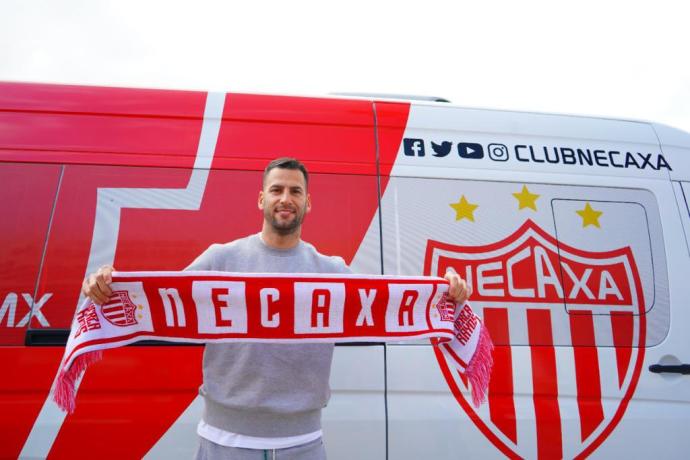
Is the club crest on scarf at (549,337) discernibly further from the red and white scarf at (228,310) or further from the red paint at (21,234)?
the red paint at (21,234)

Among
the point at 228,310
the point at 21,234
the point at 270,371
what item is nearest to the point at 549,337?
the point at 270,371

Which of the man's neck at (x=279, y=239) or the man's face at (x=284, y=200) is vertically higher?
the man's face at (x=284, y=200)

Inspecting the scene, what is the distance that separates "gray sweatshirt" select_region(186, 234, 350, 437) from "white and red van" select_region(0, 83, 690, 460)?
18.0 inches

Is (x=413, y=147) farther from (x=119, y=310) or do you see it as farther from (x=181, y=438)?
(x=181, y=438)

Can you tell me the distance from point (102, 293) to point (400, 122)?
1536 millimetres

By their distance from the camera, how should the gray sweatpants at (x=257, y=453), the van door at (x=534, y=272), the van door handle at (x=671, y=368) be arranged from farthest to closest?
1. the van door handle at (x=671, y=368)
2. the van door at (x=534, y=272)
3. the gray sweatpants at (x=257, y=453)

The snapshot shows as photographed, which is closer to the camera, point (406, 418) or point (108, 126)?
point (406, 418)

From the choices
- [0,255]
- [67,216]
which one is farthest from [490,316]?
[0,255]

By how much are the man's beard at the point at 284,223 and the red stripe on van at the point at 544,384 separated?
1.22m

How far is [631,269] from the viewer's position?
205cm

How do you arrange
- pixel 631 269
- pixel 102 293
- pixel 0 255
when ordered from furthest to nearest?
pixel 631 269 → pixel 0 255 → pixel 102 293

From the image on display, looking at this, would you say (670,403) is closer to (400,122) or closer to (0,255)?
(400,122)

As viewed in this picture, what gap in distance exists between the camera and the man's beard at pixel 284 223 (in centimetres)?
137

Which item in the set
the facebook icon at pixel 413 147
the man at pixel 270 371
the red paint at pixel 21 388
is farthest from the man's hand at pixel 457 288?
the red paint at pixel 21 388
